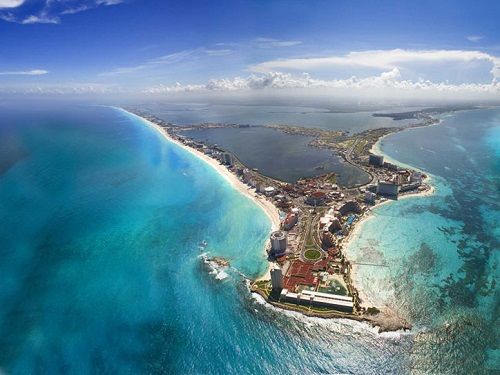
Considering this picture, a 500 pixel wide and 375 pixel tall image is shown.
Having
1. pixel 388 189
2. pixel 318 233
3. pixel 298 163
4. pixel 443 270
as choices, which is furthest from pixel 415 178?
pixel 318 233

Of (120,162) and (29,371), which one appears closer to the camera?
(29,371)

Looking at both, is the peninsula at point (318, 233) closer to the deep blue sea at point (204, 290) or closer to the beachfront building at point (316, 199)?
the beachfront building at point (316, 199)

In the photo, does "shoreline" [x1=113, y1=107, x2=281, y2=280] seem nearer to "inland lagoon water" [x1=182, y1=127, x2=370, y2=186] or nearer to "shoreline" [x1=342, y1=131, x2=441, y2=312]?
"inland lagoon water" [x1=182, y1=127, x2=370, y2=186]

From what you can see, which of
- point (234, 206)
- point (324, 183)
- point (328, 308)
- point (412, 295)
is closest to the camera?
point (328, 308)

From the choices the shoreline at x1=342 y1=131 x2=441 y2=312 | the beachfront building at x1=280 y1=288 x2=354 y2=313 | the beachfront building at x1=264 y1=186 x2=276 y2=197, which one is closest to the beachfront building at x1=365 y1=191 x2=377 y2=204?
the shoreline at x1=342 y1=131 x2=441 y2=312

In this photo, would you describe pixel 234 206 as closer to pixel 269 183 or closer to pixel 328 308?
pixel 269 183

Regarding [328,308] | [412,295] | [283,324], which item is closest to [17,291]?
[283,324]
